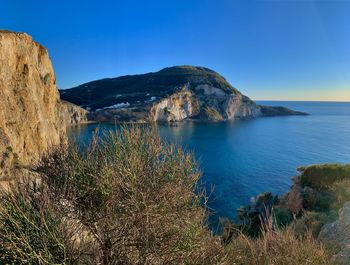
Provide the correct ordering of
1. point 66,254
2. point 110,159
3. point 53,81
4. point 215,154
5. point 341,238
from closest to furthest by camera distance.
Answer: point 66,254 → point 110,159 → point 341,238 → point 53,81 → point 215,154

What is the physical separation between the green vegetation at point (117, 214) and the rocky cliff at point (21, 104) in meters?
22.4

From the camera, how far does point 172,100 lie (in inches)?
5463

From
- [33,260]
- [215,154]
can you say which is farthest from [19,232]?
[215,154]

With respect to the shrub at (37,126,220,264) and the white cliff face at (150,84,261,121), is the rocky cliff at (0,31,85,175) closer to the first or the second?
the shrub at (37,126,220,264)

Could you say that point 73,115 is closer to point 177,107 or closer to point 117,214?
point 177,107

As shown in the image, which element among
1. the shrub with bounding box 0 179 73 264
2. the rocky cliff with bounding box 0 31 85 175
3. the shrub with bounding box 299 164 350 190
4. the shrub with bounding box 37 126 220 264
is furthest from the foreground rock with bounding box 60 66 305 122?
the shrub with bounding box 0 179 73 264

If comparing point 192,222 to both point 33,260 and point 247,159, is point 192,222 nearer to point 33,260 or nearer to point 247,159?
point 33,260

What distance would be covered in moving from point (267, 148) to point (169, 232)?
6391cm

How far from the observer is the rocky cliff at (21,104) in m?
31.6

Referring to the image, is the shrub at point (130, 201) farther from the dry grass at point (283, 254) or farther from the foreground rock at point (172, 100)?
the foreground rock at point (172, 100)

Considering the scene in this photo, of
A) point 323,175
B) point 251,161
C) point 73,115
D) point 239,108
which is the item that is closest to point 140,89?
point 239,108

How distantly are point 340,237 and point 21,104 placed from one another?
3713cm

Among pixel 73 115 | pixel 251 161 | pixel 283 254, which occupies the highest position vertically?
pixel 73 115

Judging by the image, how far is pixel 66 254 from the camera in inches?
237
